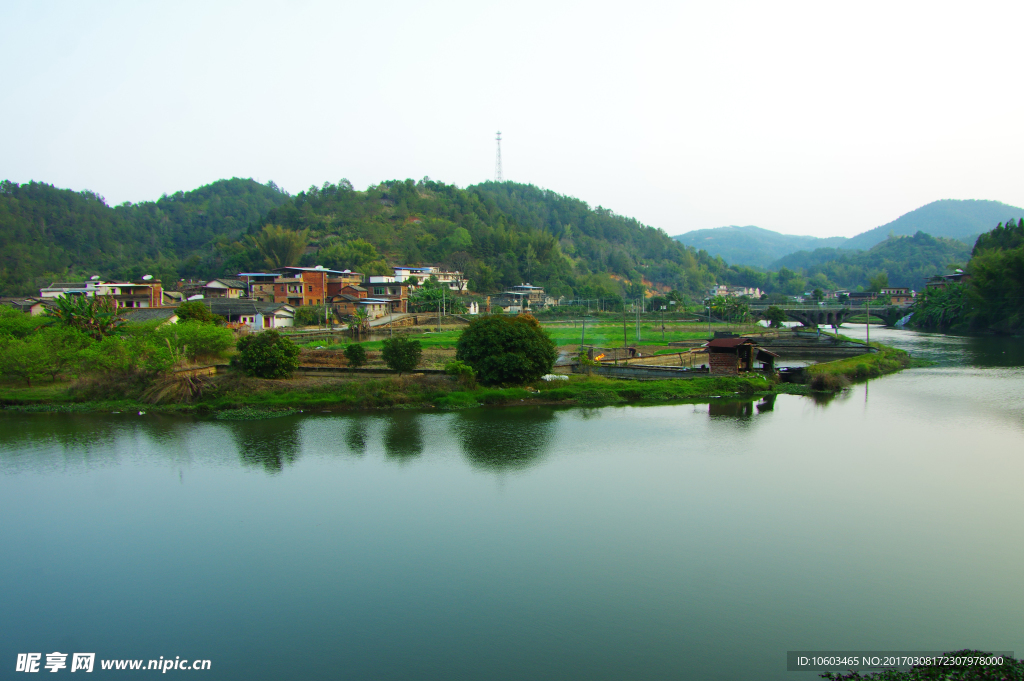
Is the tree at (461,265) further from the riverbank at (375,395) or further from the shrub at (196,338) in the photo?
the riverbank at (375,395)

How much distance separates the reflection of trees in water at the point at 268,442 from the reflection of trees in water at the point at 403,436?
7.21ft

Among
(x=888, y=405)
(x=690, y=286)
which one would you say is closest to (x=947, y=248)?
(x=690, y=286)

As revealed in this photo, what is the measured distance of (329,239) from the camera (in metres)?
68.5

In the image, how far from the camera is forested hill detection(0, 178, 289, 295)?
62.9 m

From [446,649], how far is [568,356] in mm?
20697

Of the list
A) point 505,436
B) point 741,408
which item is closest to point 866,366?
point 741,408

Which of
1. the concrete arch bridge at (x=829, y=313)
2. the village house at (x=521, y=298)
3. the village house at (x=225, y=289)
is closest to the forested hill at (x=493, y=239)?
the village house at (x=521, y=298)

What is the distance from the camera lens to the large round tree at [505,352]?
20656 millimetres

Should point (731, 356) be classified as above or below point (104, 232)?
below

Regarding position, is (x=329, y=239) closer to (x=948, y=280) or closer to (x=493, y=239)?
(x=493, y=239)

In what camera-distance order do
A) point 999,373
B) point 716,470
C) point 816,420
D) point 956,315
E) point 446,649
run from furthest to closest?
point 956,315 < point 999,373 < point 816,420 < point 716,470 < point 446,649

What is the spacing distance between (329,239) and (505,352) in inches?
2084

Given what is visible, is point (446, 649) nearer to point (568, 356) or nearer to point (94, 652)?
point (94, 652)

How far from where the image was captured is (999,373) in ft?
86.5
